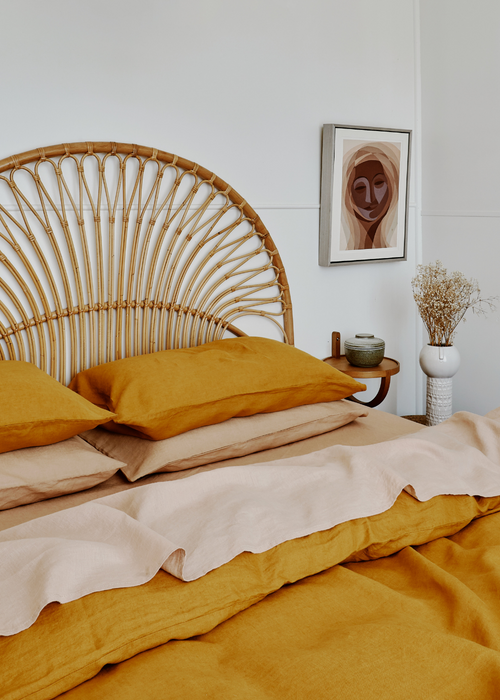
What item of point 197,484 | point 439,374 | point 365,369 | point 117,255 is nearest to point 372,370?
point 365,369

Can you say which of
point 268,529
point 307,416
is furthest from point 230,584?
point 307,416

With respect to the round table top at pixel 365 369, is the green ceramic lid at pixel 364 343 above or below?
above

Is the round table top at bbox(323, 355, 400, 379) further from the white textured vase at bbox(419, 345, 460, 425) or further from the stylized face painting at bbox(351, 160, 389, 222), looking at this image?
the stylized face painting at bbox(351, 160, 389, 222)

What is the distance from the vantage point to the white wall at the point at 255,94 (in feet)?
6.94

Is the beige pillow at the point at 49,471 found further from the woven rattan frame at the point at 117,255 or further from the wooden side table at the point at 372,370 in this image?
the wooden side table at the point at 372,370

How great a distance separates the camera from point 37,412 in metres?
1.59

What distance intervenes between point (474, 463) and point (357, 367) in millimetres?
1244

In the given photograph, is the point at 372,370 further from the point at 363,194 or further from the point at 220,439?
the point at 220,439

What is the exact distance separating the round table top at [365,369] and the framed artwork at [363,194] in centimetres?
44

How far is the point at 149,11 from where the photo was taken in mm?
2275

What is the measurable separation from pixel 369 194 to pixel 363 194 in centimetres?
4

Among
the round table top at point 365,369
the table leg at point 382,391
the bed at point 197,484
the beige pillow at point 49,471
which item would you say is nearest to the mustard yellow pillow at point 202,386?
the bed at point 197,484

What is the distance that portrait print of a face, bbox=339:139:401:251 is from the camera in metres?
2.83

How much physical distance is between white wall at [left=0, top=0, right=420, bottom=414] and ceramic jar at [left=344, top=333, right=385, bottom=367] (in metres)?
0.20
